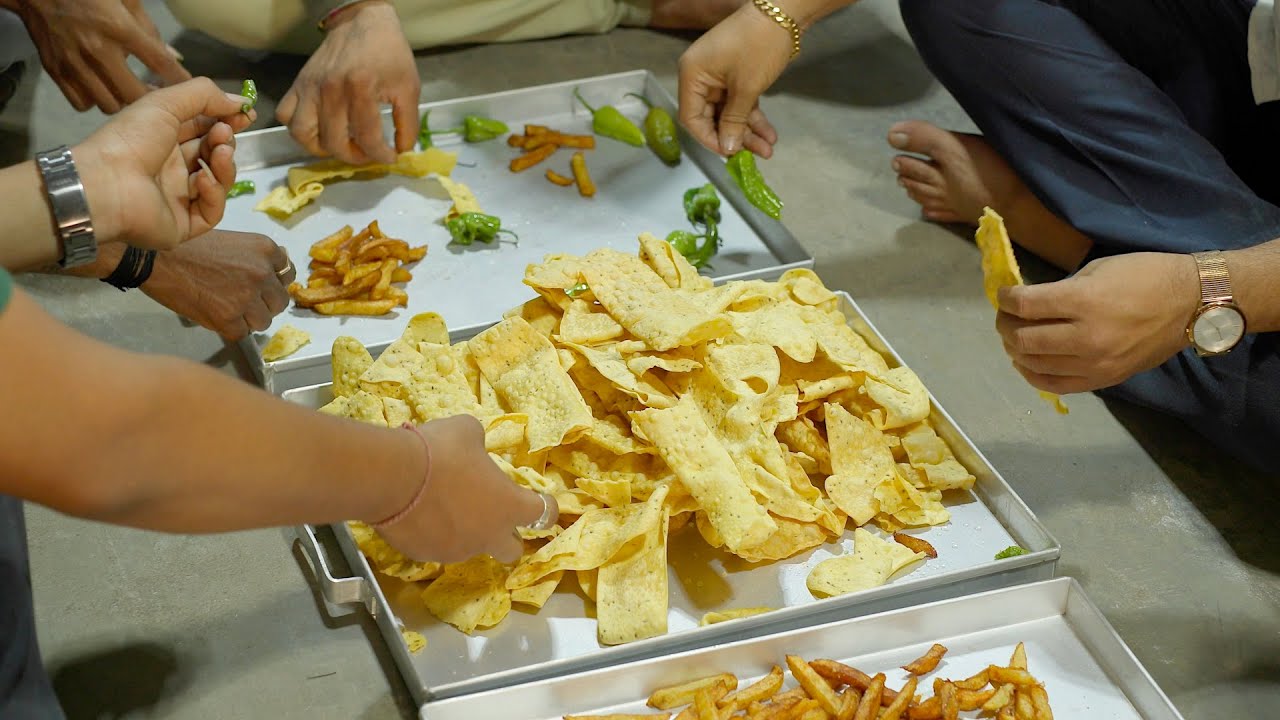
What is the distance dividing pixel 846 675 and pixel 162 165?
1.11m

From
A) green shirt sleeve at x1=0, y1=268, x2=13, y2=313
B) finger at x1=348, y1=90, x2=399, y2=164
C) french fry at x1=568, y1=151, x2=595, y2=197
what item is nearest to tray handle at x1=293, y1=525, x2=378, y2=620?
green shirt sleeve at x1=0, y1=268, x2=13, y2=313

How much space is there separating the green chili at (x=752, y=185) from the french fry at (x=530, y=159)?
1.35 ft

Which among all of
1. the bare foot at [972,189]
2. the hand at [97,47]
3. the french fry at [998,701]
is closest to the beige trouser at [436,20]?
the hand at [97,47]

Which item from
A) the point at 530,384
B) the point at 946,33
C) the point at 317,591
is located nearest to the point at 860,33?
the point at 946,33

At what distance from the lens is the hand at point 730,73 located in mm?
2260

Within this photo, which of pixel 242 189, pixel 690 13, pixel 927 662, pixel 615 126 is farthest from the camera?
pixel 690 13

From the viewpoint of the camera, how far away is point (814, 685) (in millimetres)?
1525

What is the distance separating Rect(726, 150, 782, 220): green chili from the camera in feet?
8.09

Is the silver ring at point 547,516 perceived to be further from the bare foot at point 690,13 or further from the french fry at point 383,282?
the bare foot at point 690,13

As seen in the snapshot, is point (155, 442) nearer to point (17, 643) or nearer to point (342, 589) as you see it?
point (17, 643)

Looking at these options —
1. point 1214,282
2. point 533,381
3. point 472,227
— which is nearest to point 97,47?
point 472,227

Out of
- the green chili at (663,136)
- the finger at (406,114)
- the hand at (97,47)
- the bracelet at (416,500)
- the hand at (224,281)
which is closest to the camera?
the bracelet at (416,500)

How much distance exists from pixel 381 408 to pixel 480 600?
32 centimetres

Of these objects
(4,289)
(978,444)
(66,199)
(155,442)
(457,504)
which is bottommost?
(978,444)
